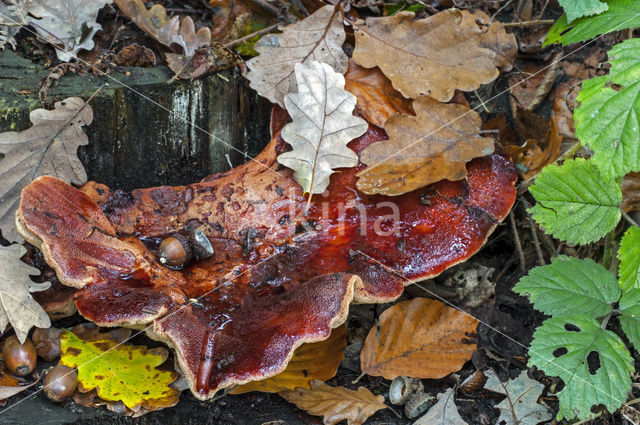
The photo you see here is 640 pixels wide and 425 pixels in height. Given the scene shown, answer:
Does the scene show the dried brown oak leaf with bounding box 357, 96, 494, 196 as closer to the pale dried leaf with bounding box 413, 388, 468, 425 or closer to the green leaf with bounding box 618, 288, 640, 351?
the green leaf with bounding box 618, 288, 640, 351

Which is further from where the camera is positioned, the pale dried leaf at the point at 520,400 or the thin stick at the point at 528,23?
the thin stick at the point at 528,23

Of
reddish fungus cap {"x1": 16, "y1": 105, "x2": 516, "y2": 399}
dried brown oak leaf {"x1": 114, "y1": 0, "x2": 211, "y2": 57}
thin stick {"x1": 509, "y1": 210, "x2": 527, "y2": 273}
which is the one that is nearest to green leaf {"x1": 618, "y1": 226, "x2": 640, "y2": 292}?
reddish fungus cap {"x1": 16, "y1": 105, "x2": 516, "y2": 399}

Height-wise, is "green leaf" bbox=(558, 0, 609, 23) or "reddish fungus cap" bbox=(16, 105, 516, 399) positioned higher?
"green leaf" bbox=(558, 0, 609, 23)

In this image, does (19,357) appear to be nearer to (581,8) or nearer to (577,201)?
(577,201)

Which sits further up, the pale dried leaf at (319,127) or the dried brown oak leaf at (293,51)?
the dried brown oak leaf at (293,51)

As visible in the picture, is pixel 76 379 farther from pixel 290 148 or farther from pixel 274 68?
pixel 274 68

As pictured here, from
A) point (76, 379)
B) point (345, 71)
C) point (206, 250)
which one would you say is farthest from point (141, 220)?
point (345, 71)

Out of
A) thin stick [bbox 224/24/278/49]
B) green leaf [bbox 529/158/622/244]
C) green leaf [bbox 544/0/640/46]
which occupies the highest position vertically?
green leaf [bbox 544/0/640/46]

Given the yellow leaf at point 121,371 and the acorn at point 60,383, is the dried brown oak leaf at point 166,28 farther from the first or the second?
the acorn at point 60,383

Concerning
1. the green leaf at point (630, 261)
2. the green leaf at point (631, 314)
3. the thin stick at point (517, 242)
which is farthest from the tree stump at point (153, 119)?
the green leaf at point (631, 314)
